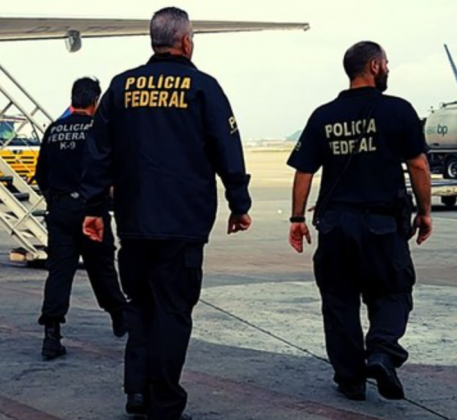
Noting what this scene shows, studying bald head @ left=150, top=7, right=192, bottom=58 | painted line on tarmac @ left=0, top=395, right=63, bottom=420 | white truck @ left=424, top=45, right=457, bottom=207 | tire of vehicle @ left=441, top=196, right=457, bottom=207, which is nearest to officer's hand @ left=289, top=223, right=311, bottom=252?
bald head @ left=150, top=7, right=192, bottom=58

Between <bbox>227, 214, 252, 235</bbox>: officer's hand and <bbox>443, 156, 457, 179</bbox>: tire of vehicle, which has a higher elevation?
<bbox>443, 156, 457, 179</bbox>: tire of vehicle

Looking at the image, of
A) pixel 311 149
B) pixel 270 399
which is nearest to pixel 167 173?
pixel 311 149

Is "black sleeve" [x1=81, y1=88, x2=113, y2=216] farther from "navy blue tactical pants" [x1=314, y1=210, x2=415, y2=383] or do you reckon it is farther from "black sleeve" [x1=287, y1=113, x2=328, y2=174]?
"navy blue tactical pants" [x1=314, y1=210, x2=415, y2=383]

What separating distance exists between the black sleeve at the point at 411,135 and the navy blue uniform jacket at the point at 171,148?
3.30 feet

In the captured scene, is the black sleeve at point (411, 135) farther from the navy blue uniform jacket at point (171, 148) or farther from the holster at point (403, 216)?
the navy blue uniform jacket at point (171, 148)

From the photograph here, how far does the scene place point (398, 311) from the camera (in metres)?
5.40

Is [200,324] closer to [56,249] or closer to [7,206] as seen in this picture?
[56,249]

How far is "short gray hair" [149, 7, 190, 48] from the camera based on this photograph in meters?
4.82

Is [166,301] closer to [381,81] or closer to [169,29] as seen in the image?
[169,29]

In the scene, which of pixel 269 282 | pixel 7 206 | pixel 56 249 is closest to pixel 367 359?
pixel 56 249

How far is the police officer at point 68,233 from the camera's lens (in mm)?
6598

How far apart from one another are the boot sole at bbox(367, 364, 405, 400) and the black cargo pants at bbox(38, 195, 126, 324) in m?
2.25

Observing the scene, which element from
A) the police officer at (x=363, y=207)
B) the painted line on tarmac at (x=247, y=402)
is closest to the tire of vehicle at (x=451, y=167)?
the painted line on tarmac at (x=247, y=402)

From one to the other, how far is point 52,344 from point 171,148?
→ 91.2 inches
